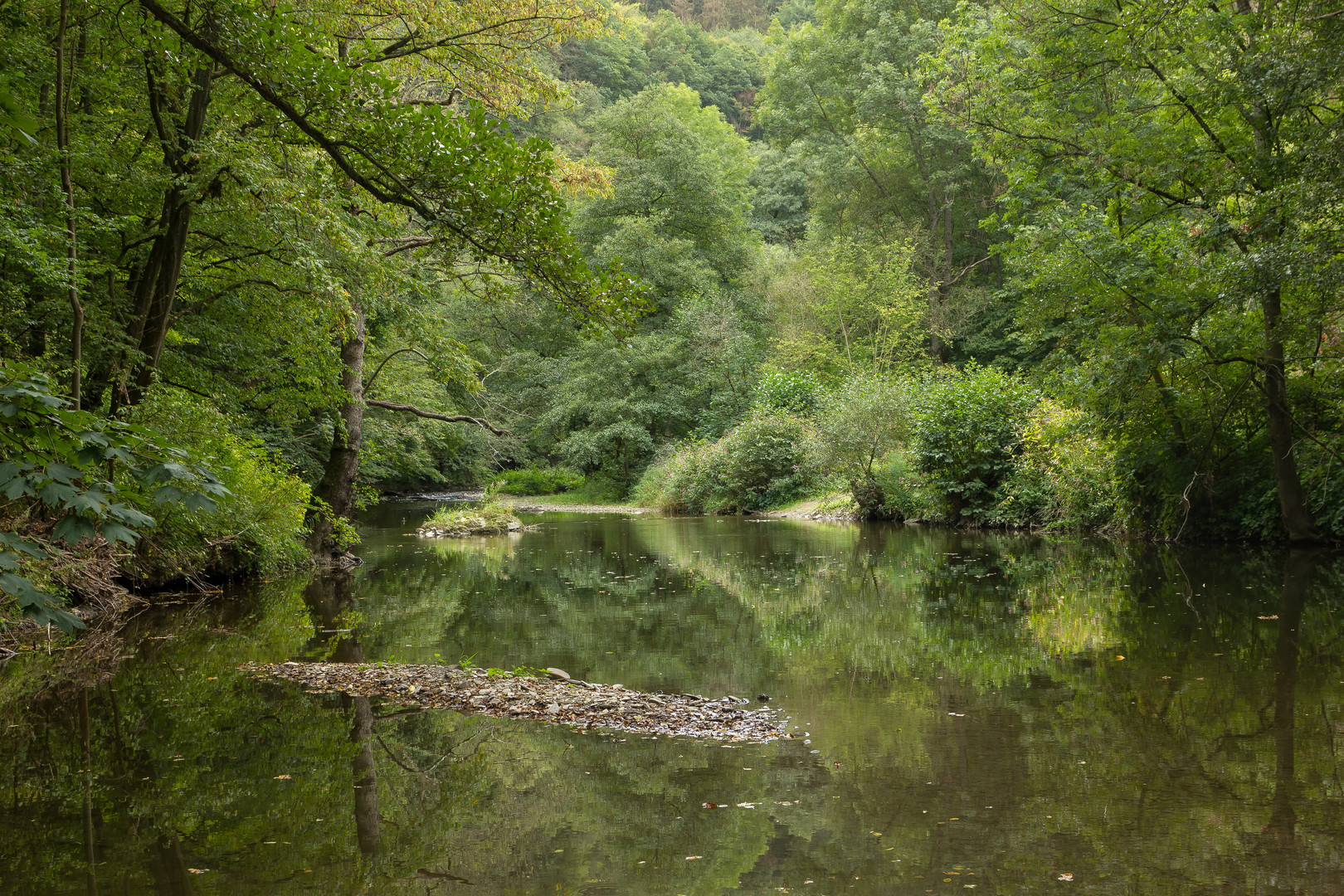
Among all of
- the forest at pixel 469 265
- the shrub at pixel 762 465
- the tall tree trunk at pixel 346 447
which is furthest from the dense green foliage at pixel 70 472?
the shrub at pixel 762 465

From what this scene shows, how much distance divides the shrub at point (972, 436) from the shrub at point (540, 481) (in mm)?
20212

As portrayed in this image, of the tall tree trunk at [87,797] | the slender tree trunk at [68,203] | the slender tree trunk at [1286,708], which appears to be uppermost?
the slender tree trunk at [68,203]

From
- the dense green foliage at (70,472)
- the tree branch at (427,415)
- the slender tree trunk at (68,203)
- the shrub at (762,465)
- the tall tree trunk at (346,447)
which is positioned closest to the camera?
the dense green foliage at (70,472)

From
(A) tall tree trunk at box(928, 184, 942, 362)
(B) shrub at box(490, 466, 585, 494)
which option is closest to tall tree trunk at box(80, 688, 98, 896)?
(A) tall tree trunk at box(928, 184, 942, 362)

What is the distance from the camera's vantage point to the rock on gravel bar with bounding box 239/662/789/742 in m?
5.17

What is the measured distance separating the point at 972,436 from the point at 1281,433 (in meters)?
7.64

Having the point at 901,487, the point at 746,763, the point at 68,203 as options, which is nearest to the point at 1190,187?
the point at 901,487

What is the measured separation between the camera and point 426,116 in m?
5.15

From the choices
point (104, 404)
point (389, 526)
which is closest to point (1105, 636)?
point (104, 404)

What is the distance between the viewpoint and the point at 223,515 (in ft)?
35.4

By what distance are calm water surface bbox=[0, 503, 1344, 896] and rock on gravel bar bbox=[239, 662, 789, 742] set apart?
0.24m

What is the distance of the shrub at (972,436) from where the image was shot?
19.1 metres

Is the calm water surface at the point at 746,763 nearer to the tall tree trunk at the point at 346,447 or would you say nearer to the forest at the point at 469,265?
the forest at the point at 469,265

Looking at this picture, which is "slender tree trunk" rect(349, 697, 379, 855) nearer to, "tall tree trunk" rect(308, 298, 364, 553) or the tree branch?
"tall tree trunk" rect(308, 298, 364, 553)
